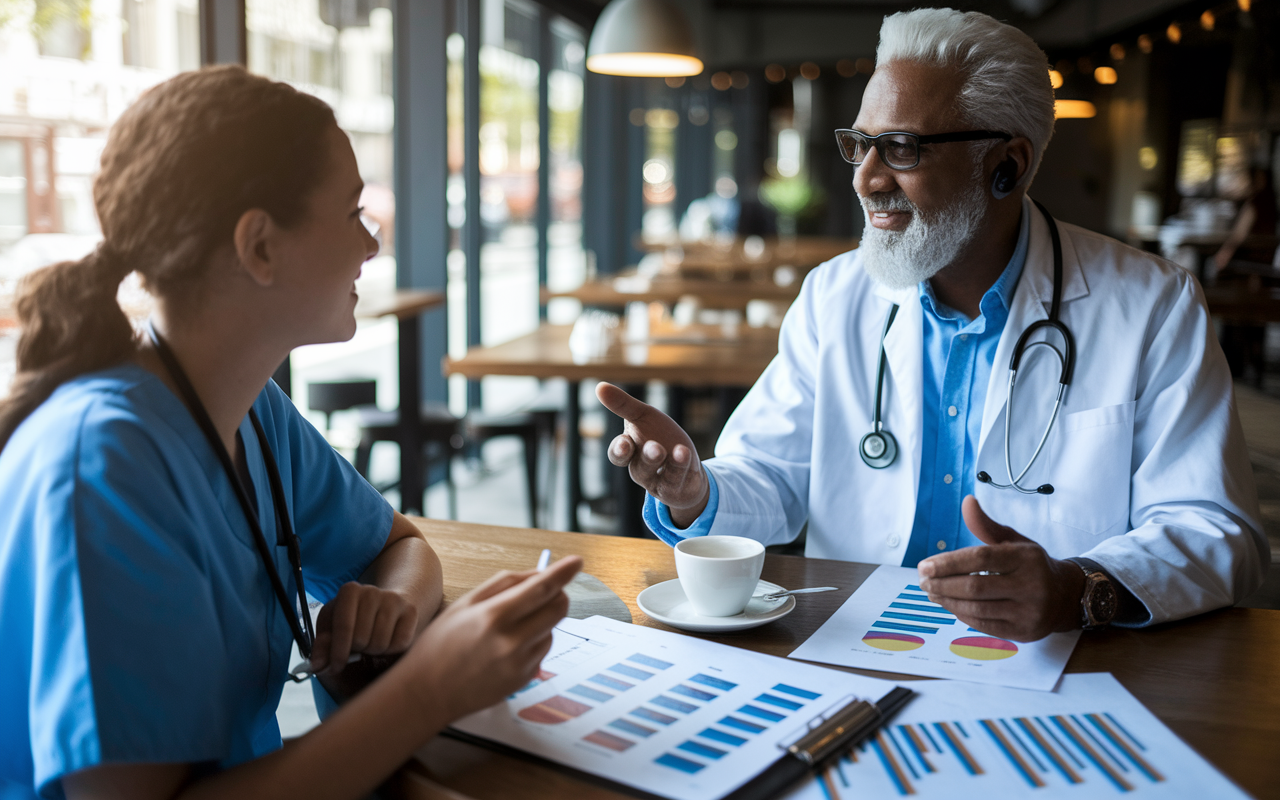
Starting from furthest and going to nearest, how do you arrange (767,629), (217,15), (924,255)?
(217,15), (924,255), (767,629)

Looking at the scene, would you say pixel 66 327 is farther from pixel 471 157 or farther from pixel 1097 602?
pixel 471 157

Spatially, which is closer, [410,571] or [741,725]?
[741,725]

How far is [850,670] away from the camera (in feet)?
3.39

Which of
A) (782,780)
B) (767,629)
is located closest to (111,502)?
(782,780)

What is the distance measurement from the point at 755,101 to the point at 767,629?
1333cm

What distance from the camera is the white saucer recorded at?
3.69 feet

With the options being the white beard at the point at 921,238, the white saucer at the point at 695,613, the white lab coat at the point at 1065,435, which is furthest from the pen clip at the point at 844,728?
the white beard at the point at 921,238

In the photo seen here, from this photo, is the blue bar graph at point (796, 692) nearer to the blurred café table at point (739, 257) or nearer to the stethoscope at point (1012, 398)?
the stethoscope at point (1012, 398)

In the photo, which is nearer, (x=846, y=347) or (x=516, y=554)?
(x=516, y=554)

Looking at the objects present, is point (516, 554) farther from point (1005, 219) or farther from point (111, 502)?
point (1005, 219)

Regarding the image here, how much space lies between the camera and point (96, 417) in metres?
0.84

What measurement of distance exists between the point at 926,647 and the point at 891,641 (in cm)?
4

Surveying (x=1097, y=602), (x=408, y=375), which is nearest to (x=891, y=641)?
(x=1097, y=602)

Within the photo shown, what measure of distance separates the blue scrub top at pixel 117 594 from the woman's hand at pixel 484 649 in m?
0.19
